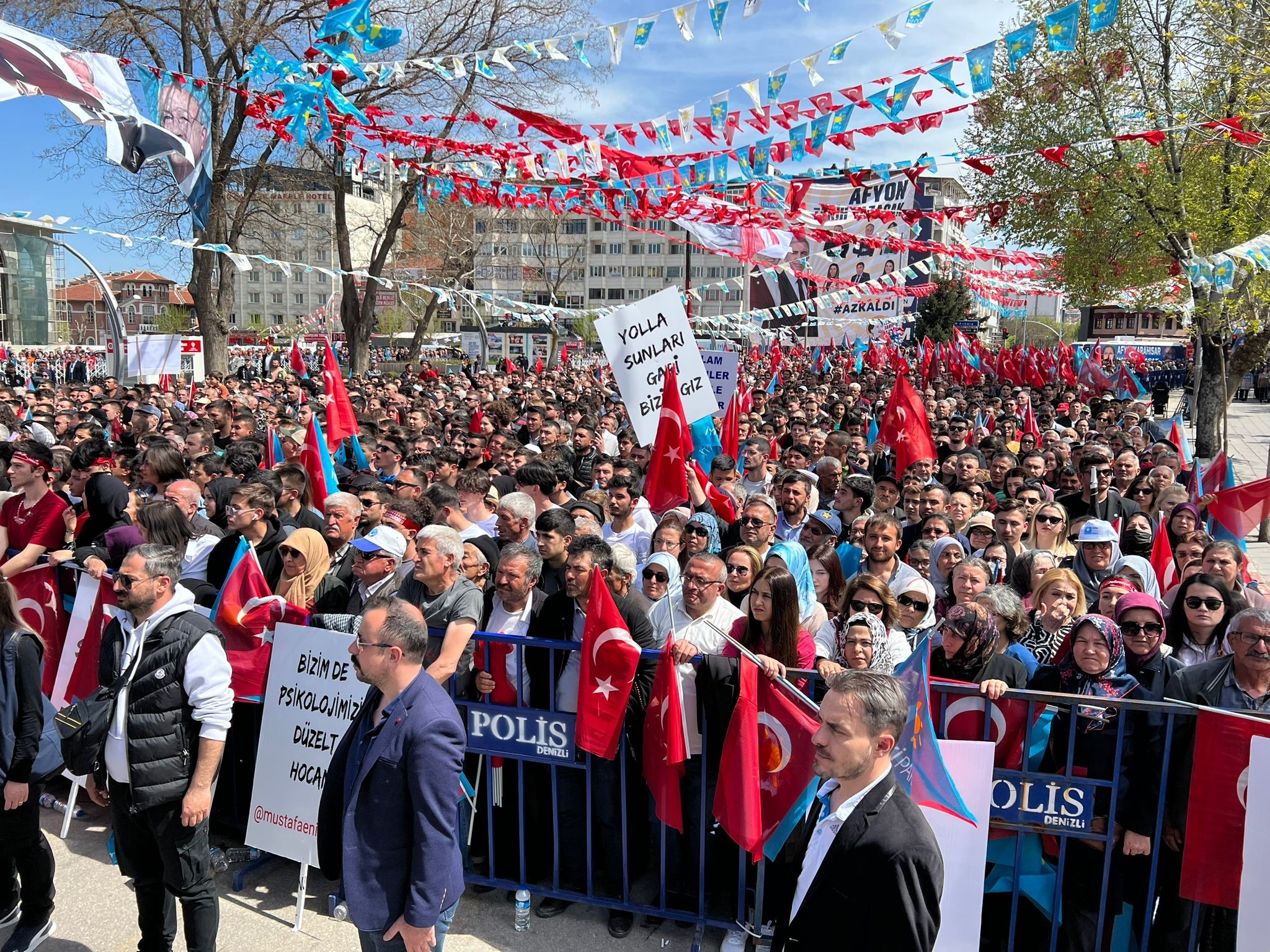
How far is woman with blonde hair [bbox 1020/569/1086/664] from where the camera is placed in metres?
4.66

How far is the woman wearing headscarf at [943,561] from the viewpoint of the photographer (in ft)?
19.0

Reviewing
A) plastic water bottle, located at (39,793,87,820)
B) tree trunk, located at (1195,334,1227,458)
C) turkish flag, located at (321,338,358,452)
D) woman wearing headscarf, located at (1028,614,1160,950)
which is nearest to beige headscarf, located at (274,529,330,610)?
plastic water bottle, located at (39,793,87,820)

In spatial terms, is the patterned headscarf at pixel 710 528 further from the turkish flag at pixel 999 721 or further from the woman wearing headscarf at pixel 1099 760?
the woman wearing headscarf at pixel 1099 760

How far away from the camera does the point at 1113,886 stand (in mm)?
3660

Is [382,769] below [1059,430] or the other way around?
below

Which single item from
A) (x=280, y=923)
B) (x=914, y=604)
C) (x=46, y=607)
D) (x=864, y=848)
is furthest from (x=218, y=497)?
(x=864, y=848)

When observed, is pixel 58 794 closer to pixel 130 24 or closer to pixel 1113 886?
pixel 1113 886

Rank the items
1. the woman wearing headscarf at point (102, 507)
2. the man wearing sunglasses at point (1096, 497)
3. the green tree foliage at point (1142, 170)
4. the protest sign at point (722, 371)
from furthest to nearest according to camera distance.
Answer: the green tree foliage at point (1142, 170)
the protest sign at point (722, 371)
the man wearing sunglasses at point (1096, 497)
the woman wearing headscarf at point (102, 507)

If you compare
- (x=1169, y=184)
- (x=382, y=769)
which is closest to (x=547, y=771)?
(x=382, y=769)

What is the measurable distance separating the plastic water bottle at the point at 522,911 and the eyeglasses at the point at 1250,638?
10.6ft

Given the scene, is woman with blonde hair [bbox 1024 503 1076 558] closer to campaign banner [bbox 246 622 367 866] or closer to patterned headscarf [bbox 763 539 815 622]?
patterned headscarf [bbox 763 539 815 622]

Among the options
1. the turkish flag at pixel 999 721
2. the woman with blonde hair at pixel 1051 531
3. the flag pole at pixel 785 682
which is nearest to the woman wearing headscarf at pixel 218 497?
the flag pole at pixel 785 682

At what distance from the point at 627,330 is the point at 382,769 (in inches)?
239

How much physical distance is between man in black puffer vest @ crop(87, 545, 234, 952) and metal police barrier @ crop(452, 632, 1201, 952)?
3.79 feet
